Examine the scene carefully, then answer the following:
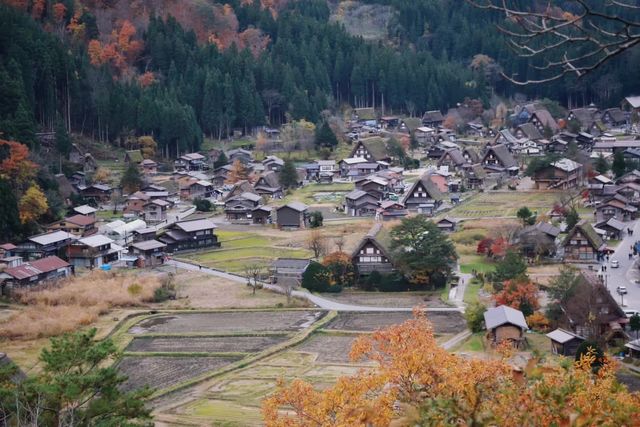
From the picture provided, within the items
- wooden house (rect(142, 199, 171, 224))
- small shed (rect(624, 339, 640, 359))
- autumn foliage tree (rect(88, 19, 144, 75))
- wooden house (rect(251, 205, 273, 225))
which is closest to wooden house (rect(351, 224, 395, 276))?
small shed (rect(624, 339, 640, 359))

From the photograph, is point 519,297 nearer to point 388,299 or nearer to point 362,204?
point 388,299

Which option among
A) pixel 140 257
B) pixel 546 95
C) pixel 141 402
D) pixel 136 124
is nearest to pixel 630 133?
pixel 546 95

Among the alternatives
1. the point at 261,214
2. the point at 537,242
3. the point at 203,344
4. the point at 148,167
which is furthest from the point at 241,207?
the point at 203,344

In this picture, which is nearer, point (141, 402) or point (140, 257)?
point (141, 402)

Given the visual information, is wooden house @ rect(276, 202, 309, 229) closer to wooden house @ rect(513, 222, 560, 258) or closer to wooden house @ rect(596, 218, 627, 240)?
wooden house @ rect(513, 222, 560, 258)

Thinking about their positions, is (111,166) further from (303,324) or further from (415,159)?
(303,324)

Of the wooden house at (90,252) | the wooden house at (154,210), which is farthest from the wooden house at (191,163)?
the wooden house at (90,252)

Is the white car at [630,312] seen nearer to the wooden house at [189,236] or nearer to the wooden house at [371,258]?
the wooden house at [371,258]
